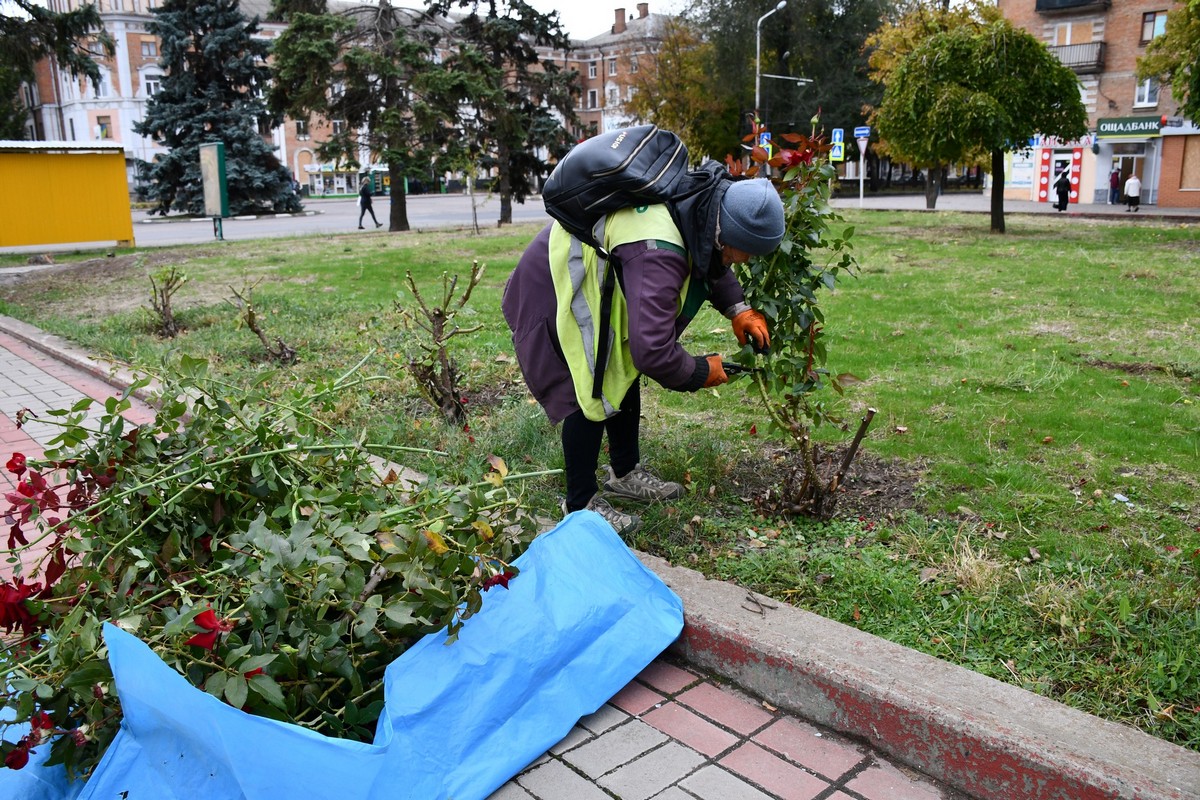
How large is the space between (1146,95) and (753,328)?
4085 cm

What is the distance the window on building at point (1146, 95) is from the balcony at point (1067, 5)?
150 inches

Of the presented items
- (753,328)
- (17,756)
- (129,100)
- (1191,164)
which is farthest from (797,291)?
(129,100)

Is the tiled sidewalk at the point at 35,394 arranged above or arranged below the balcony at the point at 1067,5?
below

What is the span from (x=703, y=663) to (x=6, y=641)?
77.9 inches

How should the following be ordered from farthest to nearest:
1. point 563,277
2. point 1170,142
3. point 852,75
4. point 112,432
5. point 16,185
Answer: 1. point 852,75
2. point 1170,142
3. point 16,185
4. point 563,277
5. point 112,432

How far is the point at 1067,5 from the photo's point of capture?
39000mm

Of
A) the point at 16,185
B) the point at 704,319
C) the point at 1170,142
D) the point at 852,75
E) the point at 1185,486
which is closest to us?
the point at 1185,486

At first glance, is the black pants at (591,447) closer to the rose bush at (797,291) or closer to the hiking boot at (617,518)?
the hiking boot at (617,518)

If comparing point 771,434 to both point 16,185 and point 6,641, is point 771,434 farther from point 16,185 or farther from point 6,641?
point 16,185

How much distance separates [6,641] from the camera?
265cm

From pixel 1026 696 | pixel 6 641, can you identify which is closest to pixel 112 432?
pixel 6 641

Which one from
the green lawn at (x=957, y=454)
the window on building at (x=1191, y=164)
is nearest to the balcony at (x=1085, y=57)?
the window on building at (x=1191, y=164)

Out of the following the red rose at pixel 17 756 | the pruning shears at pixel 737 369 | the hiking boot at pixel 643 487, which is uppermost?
the pruning shears at pixel 737 369

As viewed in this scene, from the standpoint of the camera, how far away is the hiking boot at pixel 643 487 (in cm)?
405
